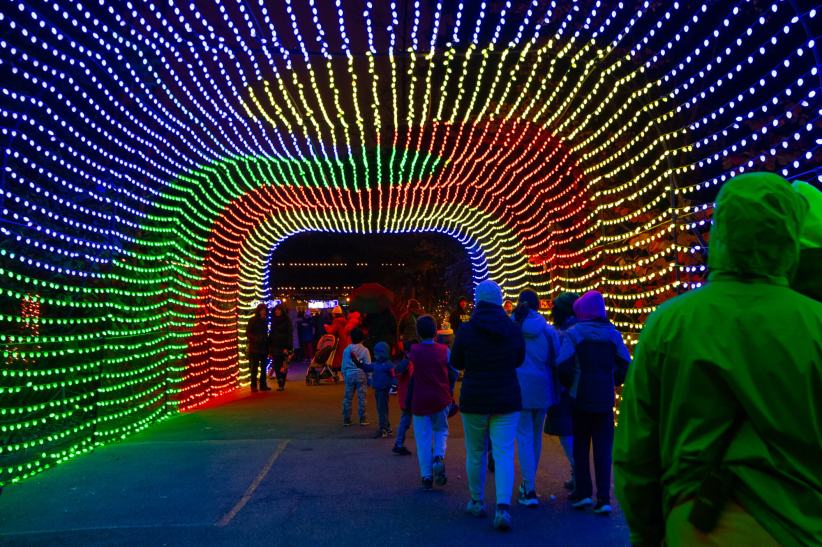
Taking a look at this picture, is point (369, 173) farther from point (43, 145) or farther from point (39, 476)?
point (39, 476)

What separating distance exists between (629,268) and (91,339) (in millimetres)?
6225

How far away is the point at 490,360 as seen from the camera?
623 centimetres

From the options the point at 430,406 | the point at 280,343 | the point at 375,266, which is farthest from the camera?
the point at 375,266

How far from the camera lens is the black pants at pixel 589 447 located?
21.2ft

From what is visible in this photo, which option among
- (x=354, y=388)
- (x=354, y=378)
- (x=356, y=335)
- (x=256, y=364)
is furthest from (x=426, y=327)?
(x=256, y=364)

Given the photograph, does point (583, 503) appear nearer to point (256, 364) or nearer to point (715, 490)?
point (715, 490)

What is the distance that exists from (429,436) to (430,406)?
0.30 meters

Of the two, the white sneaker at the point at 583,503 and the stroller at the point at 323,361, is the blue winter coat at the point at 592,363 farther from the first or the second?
the stroller at the point at 323,361

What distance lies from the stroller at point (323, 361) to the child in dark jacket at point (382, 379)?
711cm

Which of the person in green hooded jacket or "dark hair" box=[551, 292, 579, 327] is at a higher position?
"dark hair" box=[551, 292, 579, 327]

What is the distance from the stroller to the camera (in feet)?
56.9

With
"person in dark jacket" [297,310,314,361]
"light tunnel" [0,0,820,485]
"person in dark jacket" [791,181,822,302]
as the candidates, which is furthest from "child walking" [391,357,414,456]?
"person in dark jacket" [297,310,314,361]

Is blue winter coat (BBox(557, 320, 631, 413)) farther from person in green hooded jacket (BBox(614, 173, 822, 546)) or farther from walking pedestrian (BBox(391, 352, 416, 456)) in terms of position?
person in green hooded jacket (BBox(614, 173, 822, 546))

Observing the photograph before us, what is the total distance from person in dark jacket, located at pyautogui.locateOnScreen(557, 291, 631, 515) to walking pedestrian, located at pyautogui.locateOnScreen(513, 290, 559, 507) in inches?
12.7
